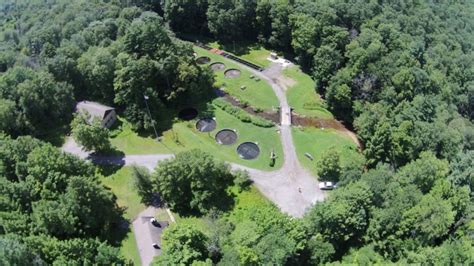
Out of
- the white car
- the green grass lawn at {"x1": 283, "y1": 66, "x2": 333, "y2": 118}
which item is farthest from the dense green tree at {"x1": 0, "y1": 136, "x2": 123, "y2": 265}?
the green grass lawn at {"x1": 283, "y1": 66, "x2": 333, "y2": 118}

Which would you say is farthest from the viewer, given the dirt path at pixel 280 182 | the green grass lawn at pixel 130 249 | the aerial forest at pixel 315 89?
the dirt path at pixel 280 182

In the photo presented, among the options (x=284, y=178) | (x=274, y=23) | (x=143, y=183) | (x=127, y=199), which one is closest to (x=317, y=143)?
(x=284, y=178)

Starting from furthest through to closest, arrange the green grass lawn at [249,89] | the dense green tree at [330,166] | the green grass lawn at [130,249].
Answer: the green grass lawn at [249,89] → the dense green tree at [330,166] → the green grass lawn at [130,249]

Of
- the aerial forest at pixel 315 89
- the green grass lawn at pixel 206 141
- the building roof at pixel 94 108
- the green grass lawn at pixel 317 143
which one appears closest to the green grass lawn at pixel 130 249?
the aerial forest at pixel 315 89

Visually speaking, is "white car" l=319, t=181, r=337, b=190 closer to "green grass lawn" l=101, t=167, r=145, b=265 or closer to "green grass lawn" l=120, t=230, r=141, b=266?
"green grass lawn" l=101, t=167, r=145, b=265

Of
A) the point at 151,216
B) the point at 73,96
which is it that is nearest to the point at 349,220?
the point at 151,216

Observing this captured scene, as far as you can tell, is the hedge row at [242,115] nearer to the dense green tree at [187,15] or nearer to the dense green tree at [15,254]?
A: the dense green tree at [187,15]

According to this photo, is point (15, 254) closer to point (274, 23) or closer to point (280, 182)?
point (280, 182)
